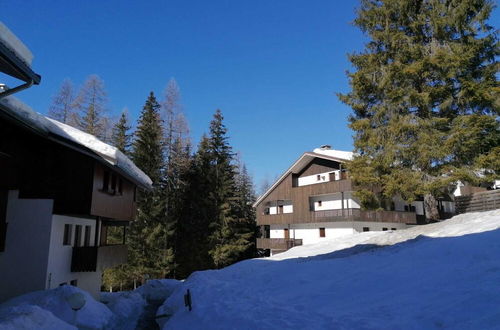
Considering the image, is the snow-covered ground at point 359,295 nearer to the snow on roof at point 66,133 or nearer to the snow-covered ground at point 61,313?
the snow-covered ground at point 61,313

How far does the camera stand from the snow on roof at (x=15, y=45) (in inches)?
222

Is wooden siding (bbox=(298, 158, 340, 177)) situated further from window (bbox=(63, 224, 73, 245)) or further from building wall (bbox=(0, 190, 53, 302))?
building wall (bbox=(0, 190, 53, 302))

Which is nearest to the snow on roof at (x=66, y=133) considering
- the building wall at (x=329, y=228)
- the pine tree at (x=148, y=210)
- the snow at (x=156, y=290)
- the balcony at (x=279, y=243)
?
the snow at (x=156, y=290)

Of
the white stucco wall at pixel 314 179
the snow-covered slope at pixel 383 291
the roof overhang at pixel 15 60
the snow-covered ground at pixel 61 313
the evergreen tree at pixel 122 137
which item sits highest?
the evergreen tree at pixel 122 137

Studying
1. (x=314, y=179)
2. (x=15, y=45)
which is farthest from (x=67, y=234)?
(x=314, y=179)

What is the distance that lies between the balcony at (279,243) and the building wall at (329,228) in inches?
59.0

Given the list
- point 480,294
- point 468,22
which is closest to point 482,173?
point 468,22

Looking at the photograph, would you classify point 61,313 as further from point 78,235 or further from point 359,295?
point 359,295

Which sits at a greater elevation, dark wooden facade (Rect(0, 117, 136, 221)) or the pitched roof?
the pitched roof

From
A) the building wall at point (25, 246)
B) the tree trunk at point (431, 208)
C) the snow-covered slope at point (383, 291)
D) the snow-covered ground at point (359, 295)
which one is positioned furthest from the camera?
the tree trunk at point (431, 208)

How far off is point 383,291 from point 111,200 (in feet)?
46.0

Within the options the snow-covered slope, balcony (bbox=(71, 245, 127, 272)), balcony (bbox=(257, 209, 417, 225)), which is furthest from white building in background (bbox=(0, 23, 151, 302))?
balcony (bbox=(257, 209, 417, 225))

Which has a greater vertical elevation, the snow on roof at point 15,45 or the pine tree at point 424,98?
the pine tree at point 424,98

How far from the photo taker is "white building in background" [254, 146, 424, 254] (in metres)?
31.4
